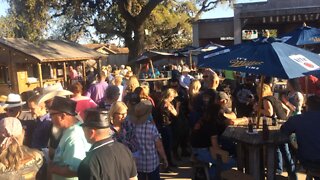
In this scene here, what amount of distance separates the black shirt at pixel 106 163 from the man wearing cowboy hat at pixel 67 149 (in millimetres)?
327

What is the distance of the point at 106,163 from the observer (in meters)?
3.18

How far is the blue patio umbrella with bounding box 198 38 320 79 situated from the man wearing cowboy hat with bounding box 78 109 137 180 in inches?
82.2

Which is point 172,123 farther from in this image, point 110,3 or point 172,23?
point 172,23

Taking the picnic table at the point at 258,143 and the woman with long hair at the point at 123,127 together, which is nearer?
the woman with long hair at the point at 123,127

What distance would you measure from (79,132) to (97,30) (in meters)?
23.1

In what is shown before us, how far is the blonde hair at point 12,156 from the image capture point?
120 inches

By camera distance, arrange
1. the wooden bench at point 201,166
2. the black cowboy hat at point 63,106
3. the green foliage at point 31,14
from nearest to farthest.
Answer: the black cowboy hat at point 63,106
the wooden bench at point 201,166
the green foliage at point 31,14

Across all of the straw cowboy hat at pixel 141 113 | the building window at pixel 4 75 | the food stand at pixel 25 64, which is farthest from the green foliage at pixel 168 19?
the straw cowboy hat at pixel 141 113

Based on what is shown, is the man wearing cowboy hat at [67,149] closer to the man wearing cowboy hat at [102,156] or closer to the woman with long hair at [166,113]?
the man wearing cowboy hat at [102,156]

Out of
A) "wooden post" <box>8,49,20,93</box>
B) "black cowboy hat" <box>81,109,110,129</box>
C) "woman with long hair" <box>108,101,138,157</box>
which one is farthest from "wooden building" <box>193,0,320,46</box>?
"black cowboy hat" <box>81,109,110,129</box>

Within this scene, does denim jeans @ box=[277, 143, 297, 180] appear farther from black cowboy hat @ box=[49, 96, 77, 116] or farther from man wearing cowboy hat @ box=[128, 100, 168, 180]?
black cowboy hat @ box=[49, 96, 77, 116]

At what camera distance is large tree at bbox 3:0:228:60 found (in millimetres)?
20125

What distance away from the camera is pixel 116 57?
127 ft

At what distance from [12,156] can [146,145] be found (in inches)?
78.9
